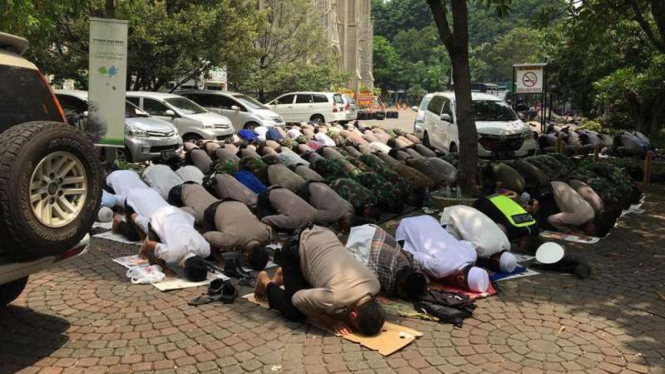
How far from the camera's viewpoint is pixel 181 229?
5.54 meters

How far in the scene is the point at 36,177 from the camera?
11.8ft

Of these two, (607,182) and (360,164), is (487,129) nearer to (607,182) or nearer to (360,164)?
(360,164)

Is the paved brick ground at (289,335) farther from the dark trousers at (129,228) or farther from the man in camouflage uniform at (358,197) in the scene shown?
the man in camouflage uniform at (358,197)

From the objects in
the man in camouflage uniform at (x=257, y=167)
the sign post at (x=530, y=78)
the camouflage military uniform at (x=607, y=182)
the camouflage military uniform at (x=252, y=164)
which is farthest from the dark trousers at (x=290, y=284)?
the sign post at (x=530, y=78)

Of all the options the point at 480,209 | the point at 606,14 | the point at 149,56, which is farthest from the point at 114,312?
the point at 149,56

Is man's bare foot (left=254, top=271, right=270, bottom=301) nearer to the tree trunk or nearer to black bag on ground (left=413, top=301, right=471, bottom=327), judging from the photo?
black bag on ground (left=413, top=301, right=471, bottom=327)

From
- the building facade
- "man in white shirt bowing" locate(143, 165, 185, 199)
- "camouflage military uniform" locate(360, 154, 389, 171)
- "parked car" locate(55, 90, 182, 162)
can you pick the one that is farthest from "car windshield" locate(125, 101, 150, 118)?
the building facade

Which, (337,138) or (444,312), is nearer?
(444,312)

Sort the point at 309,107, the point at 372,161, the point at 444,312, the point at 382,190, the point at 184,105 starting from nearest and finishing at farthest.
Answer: the point at 444,312, the point at 382,190, the point at 372,161, the point at 184,105, the point at 309,107

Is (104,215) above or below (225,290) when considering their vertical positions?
above

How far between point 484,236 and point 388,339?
199 cm

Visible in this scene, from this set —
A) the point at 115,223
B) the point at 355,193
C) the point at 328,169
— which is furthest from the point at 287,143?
the point at 115,223

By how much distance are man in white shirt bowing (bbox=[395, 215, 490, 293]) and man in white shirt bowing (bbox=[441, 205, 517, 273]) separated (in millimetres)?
196

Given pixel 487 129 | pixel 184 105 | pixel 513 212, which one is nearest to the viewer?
pixel 513 212
